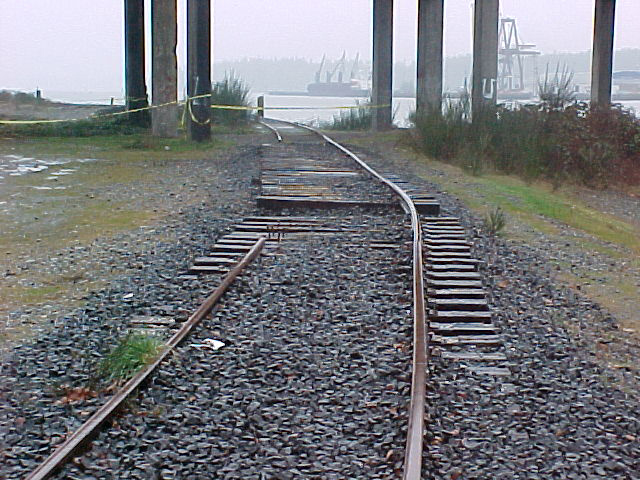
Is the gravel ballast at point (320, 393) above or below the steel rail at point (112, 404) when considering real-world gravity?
below

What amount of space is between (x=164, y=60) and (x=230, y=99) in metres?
10.6

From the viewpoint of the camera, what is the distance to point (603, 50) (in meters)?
27.5

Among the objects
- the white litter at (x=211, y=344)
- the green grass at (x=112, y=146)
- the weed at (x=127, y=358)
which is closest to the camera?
the weed at (x=127, y=358)

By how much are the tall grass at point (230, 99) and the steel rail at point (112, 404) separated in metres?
23.6

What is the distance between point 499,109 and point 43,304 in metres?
15.0

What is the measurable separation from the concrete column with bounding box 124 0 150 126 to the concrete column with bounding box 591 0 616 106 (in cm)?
1235

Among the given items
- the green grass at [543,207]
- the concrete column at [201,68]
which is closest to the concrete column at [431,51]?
the concrete column at [201,68]

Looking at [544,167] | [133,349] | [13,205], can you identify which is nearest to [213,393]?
[133,349]

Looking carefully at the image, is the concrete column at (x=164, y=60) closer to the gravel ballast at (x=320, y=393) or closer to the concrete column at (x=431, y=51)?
the concrete column at (x=431, y=51)

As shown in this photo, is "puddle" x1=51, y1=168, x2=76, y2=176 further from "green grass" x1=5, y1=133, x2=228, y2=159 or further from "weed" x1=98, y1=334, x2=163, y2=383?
"weed" x1=98, y1=334, x2=163, y2=383

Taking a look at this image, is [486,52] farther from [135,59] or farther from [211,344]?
[211,344]

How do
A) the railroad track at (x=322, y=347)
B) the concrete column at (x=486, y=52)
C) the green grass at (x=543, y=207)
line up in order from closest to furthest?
the railroad track at (x=322, y=347) → the green grass at (x=543, y=207) → the concrete column at (x=486, y=52)

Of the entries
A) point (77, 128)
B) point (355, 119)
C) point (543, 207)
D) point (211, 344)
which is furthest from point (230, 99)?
point (211, 344)

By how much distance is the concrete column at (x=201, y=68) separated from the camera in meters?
21.1
